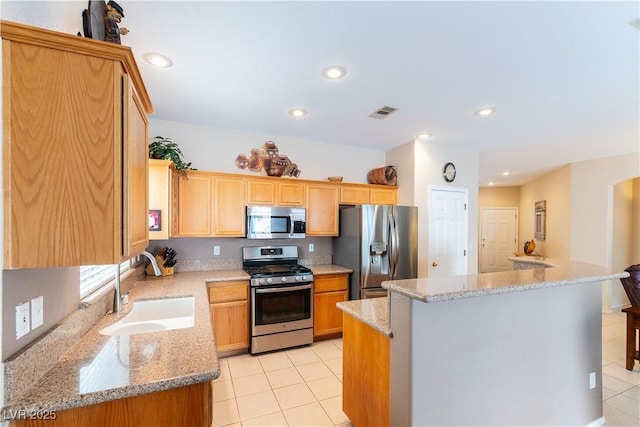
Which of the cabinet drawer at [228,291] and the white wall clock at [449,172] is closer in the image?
the cabinet drawer at [228,291]

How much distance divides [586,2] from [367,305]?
2.20 m

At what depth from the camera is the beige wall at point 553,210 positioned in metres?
5.38

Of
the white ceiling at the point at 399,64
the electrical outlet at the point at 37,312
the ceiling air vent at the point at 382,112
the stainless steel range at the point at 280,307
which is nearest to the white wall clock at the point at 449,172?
the white ceiling at the point at 399,64

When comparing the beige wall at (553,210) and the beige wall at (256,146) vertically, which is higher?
the beige wall at (256,146)

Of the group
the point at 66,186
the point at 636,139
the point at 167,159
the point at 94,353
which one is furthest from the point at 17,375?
the point at 636,139

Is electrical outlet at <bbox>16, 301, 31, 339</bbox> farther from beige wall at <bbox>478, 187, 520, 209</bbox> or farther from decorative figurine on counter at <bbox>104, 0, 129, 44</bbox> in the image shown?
beige wall at <bbox>478, 187, 520, 209</bbox>

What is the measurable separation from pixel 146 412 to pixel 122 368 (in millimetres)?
222

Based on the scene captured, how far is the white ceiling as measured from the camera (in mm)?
1598

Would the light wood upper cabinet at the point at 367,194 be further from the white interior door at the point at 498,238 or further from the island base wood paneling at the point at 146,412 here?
the white interior door at the point at 498,238

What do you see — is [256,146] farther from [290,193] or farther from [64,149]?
[64,149]

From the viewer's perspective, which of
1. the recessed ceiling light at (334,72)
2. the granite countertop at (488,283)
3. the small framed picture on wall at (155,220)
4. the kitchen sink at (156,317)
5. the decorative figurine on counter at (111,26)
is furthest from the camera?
the small framed picture on wall at (155,220)

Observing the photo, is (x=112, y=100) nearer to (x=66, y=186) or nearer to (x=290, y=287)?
(x=66, y=186)

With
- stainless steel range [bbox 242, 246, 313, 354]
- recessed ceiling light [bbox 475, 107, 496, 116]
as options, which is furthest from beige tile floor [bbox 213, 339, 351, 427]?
recessed ceiling light [bbox 475, 107, 496, 116]

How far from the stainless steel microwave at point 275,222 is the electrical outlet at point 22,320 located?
7.87 ft
